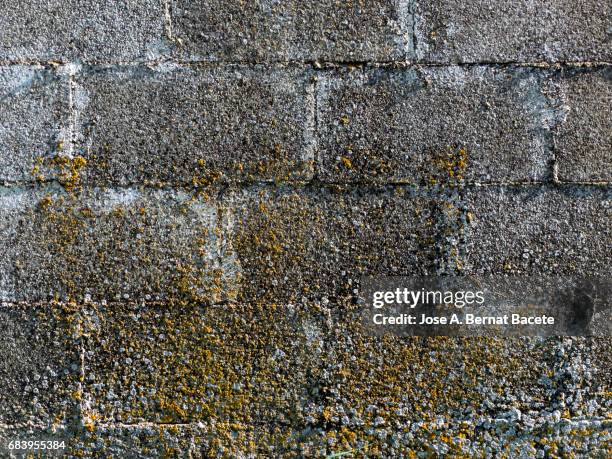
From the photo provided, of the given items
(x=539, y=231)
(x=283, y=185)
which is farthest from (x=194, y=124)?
(x=539, y=231)

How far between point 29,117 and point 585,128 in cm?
174

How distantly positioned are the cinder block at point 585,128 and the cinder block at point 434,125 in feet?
0.18

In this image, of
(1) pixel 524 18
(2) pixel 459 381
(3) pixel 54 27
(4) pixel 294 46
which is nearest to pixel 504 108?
(1) pixel 524 18

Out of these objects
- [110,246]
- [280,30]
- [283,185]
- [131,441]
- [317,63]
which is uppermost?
[280,30]

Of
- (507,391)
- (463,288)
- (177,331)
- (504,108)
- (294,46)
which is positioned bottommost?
(507,391)

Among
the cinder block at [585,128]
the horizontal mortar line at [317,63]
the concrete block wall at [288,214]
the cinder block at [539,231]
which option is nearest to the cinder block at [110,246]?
the concrete block wall at [288,214]

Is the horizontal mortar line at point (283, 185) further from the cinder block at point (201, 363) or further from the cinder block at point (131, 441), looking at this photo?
the cinder block at point (131, 441)

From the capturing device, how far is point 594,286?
6.47 feet

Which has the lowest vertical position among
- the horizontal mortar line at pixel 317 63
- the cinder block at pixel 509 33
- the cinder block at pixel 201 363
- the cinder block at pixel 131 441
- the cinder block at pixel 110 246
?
the cinder block at pixel 131 441

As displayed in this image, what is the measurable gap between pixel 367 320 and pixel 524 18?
1078 millimetres

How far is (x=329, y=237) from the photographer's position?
1965 mm

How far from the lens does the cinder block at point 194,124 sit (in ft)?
6.39

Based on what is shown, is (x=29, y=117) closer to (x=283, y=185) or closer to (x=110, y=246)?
(x=110, y=246)

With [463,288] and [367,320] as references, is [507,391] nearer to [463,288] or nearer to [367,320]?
[463,288]
